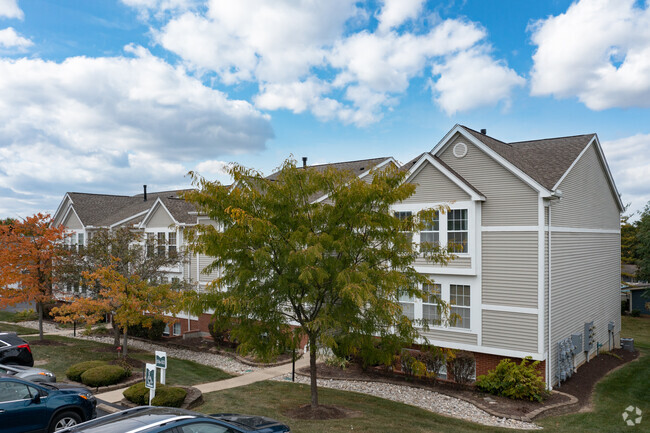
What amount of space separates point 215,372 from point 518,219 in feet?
45.7

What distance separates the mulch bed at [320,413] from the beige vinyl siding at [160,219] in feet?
64.4

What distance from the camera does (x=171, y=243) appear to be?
30297 millimetres

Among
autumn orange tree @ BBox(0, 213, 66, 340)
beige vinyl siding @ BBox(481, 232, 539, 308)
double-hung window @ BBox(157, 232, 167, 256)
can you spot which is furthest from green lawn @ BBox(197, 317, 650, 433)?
autumn orange tree @ BBox(0, 213, 66, 340)

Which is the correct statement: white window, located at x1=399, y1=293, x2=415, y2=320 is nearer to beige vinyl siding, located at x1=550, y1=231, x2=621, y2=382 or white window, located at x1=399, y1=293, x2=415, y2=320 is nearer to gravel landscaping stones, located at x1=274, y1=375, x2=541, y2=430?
gravel landscaping stones, located at x1=274, y1=375, x2=541, y2=430

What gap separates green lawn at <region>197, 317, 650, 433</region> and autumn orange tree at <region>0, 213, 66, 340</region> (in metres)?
14.8

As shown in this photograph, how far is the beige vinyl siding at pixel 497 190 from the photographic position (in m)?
17.5

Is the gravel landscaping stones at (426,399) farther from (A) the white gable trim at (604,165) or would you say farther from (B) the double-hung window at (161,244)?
(B) the double-hung window at (161,244)

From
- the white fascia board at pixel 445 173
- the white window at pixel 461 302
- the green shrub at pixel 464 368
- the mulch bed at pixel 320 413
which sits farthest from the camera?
the white window at pixel 461 302

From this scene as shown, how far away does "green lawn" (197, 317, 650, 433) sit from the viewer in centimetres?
1206

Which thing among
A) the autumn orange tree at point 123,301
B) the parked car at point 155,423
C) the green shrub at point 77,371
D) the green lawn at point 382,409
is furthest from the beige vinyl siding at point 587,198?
the green shrub at point 77,371

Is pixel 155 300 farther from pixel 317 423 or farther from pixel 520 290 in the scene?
pixel 520 290

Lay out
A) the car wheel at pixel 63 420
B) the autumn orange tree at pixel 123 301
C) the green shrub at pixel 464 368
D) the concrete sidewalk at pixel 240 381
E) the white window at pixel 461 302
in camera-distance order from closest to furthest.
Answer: the car wheel at pixel 63 420
the concrete sidewalk at pixel 240 381
the green shrub at pixel 464 368
the white window at pixel 461 302
the autumn orange tree at pixel 123 301

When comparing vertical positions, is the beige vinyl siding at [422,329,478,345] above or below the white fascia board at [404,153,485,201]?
below

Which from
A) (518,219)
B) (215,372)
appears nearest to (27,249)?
(215,372)
